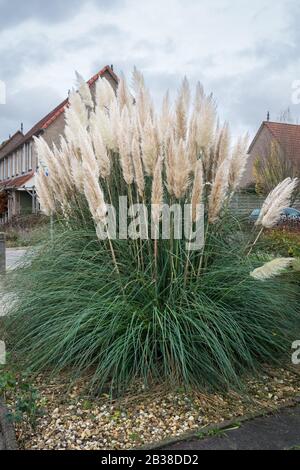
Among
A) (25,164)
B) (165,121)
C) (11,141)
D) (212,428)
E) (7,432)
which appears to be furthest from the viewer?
(11,141)

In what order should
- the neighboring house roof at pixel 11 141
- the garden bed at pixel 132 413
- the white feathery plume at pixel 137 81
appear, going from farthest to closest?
the neighboring house roof at pixel 11 141
the white feathery plume at pixel 137 81
the garden bed at pixel 132 413

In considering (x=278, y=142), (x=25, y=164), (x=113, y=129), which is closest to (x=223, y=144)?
(x=113, y=129)

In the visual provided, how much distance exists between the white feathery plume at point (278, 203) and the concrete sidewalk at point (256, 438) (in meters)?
1.26

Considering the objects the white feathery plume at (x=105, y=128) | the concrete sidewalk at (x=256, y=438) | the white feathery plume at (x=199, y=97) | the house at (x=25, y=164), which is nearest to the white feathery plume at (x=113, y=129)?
the white feathery plume at (x=105, y=128)

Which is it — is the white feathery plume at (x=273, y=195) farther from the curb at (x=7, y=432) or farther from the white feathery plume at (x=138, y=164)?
the curb at (x=7, y=432)

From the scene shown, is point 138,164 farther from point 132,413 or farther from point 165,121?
point 132,413

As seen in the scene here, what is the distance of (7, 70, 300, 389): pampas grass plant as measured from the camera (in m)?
2.22

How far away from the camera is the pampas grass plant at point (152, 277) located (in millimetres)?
2221

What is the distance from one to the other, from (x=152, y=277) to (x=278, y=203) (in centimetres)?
101

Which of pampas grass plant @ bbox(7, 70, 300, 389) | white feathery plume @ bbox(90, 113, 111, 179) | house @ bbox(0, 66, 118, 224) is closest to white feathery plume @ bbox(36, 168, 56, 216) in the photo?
pampas grass plant @ bbox(7, 70, 300, 389)

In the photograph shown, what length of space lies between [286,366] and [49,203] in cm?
225

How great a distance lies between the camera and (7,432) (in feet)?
5.76

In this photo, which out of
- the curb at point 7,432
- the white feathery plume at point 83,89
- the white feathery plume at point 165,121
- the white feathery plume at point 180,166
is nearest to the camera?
the curb at point 7,432

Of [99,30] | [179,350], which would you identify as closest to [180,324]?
[179,350]
